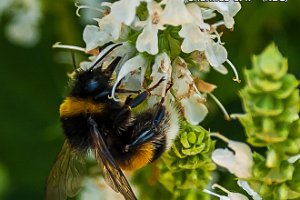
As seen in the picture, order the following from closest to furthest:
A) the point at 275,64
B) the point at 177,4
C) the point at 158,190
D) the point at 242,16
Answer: the point at 275,64, the point at 177,4, the point at 158,190, the point at 242,16

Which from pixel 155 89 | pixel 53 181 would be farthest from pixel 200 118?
pixel 53 181

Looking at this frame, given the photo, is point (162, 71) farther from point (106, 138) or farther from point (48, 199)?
point (48, 199)

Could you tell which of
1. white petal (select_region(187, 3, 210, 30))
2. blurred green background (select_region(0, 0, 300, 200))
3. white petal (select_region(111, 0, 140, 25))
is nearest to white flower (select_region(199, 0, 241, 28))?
white petal (select_region(187, 3, 210, 30))

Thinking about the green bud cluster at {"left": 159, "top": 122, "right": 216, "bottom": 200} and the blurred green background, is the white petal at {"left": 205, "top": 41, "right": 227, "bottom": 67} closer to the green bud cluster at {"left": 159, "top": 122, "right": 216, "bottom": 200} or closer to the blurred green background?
the green bud cluster at {"left": 159, "top": 122, "right": 216, "bottom": 200}

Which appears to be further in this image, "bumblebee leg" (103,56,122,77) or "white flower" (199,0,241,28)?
"bumblebee leg" (103,56,122,77)

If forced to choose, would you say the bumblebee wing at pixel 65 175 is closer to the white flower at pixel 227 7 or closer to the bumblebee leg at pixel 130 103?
the bumblebee leg at pixel 130 103

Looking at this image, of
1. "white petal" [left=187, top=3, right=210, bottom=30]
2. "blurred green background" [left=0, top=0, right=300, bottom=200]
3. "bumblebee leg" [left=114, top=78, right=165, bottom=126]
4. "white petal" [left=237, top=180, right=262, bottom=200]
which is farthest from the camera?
"blurred green background" [left=0, top=0, right=300, bottom=200]

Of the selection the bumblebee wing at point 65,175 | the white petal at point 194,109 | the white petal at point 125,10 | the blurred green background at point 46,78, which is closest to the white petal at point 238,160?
the white petal at point 194,109
